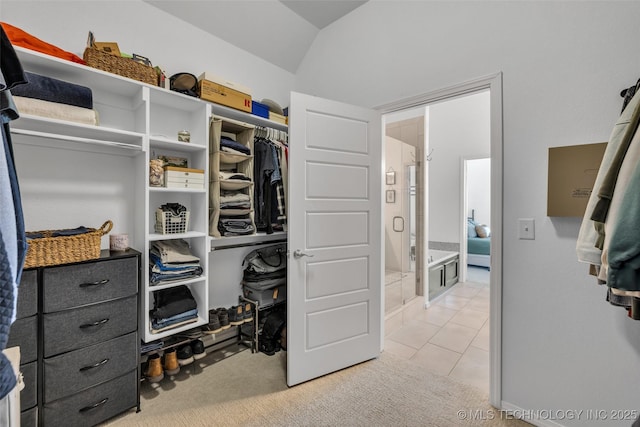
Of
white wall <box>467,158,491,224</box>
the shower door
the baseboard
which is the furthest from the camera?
white wall <box>467,158,491,224</box>

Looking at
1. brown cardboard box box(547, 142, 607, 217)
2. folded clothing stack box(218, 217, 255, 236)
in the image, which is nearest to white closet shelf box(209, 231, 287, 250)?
folded clothing stack box(218, 217, 255, 236)

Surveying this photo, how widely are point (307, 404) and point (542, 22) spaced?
2718 mm

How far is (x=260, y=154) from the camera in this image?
2332 millimetres

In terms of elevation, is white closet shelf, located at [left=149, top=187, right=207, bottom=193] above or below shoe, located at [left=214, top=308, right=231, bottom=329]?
above

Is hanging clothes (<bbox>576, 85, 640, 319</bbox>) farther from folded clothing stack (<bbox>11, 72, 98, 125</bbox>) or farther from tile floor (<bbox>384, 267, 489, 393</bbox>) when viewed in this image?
folded clothing stack (<bbox>11, 72, 98, 125</bbox>)

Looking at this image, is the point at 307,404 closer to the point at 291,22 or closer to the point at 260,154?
the point at 260,154

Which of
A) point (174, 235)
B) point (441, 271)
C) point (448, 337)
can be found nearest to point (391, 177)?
point (441, 271)

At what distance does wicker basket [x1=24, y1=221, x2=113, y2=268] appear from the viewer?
1.37 m

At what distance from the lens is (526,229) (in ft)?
5.51

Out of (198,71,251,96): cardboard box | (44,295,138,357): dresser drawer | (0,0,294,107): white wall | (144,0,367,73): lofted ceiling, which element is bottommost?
(44,295,138,357): dresser drawer

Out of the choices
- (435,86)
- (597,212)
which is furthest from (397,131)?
(597,212)

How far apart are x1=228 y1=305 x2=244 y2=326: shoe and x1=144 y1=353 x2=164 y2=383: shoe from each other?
1.79ft

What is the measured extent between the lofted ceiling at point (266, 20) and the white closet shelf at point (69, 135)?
110 cm

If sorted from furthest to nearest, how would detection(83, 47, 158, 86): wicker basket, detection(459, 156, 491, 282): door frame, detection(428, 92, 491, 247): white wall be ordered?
detection(428, 92, 491, 247): white wall
detection(459, 156, 491, 282): door frame
detection(83, 47, 158, 86): wicker basket
